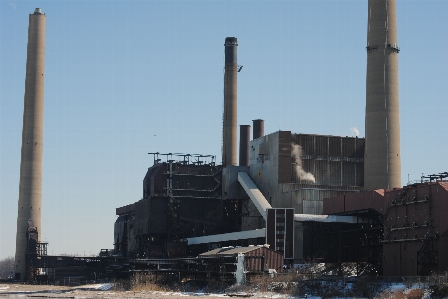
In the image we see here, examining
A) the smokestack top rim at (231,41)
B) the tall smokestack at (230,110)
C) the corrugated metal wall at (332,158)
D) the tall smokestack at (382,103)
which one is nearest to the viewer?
the tall smokestack at (382,103)

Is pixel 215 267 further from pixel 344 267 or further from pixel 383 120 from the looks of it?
pixel 383 120

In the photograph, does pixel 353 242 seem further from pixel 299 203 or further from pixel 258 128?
pixel 258 128

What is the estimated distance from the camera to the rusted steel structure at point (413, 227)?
169 ft

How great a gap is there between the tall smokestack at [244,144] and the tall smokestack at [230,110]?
2.25m

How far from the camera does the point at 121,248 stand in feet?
306

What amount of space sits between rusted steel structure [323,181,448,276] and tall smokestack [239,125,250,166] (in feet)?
92.9

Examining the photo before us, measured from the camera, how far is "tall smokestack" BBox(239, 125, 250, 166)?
8788 centimetres

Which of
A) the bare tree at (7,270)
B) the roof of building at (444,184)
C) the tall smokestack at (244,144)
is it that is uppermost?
the tall smokestack at (244,144)

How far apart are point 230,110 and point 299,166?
1856 cm

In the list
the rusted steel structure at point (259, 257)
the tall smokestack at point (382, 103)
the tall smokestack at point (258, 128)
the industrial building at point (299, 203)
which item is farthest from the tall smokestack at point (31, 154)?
the tall smokestack at point (382, 103)

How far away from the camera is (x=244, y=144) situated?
292 feet

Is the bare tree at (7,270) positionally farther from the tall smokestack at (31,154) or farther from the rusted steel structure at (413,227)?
the rusted steel structure at (413,227)

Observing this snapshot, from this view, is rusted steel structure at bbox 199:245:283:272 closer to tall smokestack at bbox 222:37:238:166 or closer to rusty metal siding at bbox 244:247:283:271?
rusty metal siding at bbox 244:247:283:271

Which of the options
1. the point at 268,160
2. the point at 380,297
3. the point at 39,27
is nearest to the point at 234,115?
the point at 268,160
